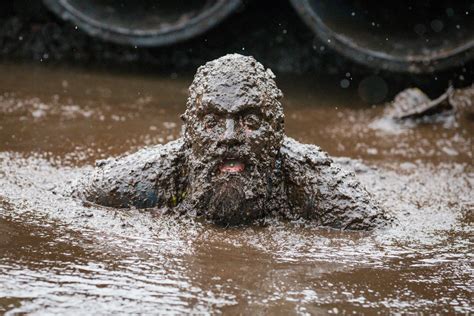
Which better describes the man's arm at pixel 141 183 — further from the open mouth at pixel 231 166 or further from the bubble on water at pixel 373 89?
the bubble on water at pixel 373 89

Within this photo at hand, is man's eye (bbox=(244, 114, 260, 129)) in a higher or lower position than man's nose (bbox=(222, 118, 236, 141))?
higher

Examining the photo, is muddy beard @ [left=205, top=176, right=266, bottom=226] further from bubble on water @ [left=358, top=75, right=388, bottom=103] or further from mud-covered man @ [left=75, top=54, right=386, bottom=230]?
bubble on water @ [left=358, top=75, right=388, bottom=103]

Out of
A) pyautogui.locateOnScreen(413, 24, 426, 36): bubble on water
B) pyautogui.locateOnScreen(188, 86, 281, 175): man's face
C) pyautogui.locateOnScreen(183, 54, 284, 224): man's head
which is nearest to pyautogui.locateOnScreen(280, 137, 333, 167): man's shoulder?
pyautogui.locateOnScreen(183, 54, 284, 224): man's head

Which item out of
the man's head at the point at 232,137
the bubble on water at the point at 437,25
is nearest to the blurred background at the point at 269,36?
the bubble on water at the point at 437,25

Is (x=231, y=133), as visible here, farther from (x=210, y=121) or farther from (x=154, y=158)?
(x=154, y=158)

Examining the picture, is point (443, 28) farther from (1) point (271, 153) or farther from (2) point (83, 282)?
(2) point (83, 282)

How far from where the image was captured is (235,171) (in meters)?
3.37

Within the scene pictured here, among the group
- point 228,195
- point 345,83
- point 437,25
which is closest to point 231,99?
point 228,195

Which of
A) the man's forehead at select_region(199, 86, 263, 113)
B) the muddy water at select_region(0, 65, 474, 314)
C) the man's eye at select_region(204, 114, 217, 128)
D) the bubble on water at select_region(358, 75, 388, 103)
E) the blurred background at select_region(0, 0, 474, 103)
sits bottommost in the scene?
the muddy water at select_region(0, 65, 474, 314)

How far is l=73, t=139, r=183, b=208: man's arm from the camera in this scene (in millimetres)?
3648

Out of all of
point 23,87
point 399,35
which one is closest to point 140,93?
point 23,87

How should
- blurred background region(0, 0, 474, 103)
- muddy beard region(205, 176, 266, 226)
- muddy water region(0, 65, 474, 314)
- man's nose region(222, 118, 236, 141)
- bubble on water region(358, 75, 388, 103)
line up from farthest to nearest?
bubble on water region(358, 75, 388, 103)
blurred background region(0, 0, 474, 103)
muddy beard region(205, 176, 266, 226)
man's nose region(222, 118, 236, 141)
muddy water region(0, 65, 474, 314)

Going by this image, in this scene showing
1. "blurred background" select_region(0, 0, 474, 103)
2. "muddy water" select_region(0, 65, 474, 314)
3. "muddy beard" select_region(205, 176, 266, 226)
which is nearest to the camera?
"muddy water" select_region(0, 65, 474, 314)

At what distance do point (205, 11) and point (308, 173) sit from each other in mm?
3620
